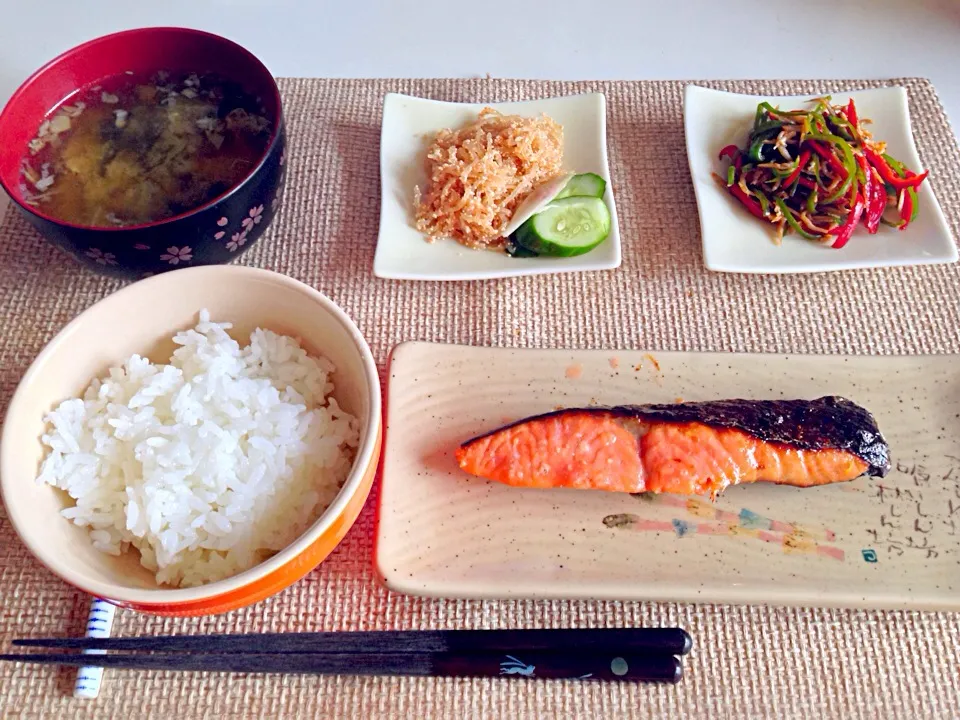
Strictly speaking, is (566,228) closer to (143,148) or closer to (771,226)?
(771,226)

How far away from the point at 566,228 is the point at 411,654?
1.08 metres

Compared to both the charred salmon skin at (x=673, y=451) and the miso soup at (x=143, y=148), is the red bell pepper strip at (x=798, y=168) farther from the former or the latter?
the miso soup at (x=143, y=148)

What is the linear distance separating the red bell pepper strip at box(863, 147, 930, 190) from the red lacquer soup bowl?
1.58 metres

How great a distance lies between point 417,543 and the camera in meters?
1.41

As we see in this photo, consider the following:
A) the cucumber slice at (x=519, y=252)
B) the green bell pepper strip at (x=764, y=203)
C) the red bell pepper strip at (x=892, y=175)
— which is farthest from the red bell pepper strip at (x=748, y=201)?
the cucumber slice at (x=519, y=252)

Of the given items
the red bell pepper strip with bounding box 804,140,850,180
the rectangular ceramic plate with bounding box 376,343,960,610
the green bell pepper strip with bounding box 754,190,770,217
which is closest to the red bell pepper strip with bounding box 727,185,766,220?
the green bell pepper strip with bounding box 754,190,770,217

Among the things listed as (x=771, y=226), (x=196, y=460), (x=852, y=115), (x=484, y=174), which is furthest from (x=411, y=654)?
(x=852, y=115)

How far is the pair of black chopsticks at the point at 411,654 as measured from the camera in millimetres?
1264

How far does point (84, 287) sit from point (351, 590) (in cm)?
107

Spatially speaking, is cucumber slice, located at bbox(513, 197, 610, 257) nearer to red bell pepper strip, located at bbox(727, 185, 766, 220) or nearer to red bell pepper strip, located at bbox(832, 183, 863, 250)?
red bell pepper strip, located at bbox(727, 185, 766, 220)

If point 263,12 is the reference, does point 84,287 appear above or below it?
below

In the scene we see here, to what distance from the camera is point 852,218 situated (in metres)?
1.89

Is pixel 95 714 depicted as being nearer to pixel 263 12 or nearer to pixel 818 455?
pixel 818 455

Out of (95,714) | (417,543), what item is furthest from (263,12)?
(95,714)
